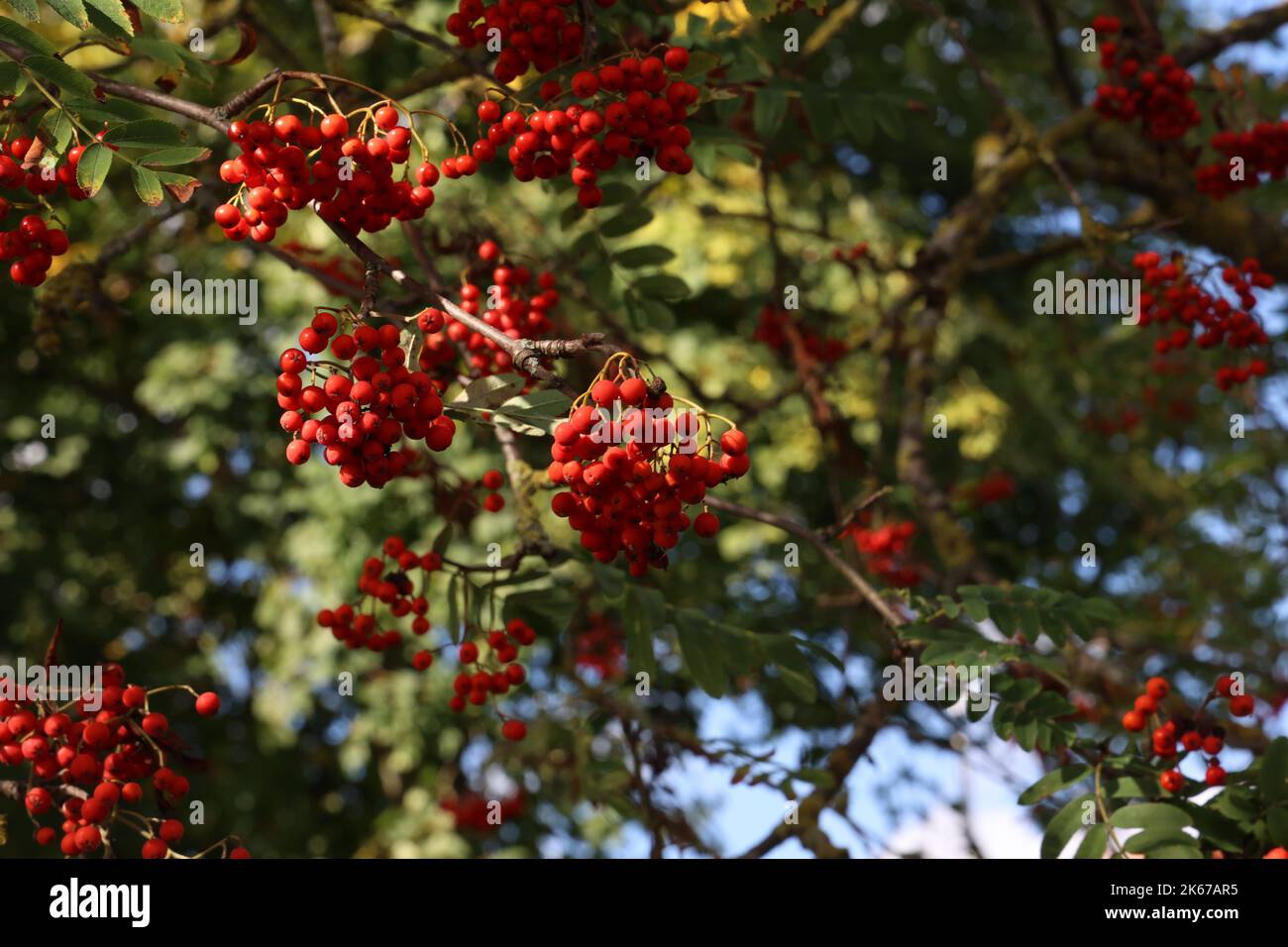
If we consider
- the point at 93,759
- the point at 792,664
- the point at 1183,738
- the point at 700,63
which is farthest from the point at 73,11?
the point at 1183,738

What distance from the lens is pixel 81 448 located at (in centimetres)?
695

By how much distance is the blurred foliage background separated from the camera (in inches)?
222

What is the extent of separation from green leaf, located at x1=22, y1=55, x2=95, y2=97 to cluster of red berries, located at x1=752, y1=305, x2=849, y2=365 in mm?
2955

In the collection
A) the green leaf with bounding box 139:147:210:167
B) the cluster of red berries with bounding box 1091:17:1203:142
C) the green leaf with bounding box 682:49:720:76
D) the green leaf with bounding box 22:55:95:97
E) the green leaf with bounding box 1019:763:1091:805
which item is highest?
the cluster of red berries with bounding box 1091:17:1203:142

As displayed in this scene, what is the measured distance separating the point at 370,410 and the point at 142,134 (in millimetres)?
807

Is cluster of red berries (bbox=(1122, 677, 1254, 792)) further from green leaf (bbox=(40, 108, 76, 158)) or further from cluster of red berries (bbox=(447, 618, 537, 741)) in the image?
green leaf (bbox=(40, 108, 76, 158))

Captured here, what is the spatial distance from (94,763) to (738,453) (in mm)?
1370

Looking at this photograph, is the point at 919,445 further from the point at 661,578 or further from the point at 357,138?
the point at 357,138

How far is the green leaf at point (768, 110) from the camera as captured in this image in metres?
3.45

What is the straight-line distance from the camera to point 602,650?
233 inches

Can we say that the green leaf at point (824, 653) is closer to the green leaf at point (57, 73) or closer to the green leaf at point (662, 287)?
the green leaf at point (662, 287)

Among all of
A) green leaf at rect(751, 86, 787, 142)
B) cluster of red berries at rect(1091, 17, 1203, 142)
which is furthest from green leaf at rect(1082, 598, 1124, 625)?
cluster of red berries at rect(1091, 17, 1203, 142)

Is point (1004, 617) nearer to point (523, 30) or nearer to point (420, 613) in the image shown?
point (420, 613)
